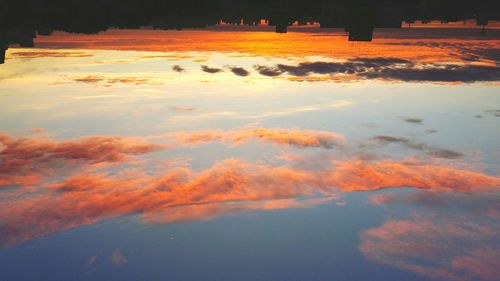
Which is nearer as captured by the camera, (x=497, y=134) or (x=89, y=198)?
(x=89, y=198)

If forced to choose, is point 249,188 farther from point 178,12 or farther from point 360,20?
point 178,12

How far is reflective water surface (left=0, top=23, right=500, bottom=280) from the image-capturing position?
905 centimetres

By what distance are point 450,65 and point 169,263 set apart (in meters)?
38.3

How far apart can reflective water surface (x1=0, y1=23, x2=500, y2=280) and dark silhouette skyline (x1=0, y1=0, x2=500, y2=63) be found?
8.81 ft

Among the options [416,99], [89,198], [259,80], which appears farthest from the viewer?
[259,80]

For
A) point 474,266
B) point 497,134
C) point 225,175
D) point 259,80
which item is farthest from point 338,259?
point 259,80

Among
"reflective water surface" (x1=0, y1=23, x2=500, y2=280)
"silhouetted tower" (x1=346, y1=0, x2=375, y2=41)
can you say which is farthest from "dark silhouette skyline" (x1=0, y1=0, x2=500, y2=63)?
"reflective water surface" (x1=0, y1=23, x2=500, y2=280)

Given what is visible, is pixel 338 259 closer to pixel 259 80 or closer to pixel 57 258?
pixel 57 258

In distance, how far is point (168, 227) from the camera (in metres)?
10.2

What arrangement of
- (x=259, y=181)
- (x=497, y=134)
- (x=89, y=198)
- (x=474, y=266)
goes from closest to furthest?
(x=474, y=266)
(x=89, y=198)
(x=259, y=181)
(x=497, y=134)

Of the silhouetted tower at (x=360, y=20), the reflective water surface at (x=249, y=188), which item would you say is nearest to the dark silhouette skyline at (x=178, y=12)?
the silhouetted tower at (x=360, y=20)

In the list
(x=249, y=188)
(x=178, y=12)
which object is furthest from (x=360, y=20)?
(x=249, y=188)

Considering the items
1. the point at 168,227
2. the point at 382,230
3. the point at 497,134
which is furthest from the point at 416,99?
the point at 168,227

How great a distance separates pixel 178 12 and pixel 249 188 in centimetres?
1031
